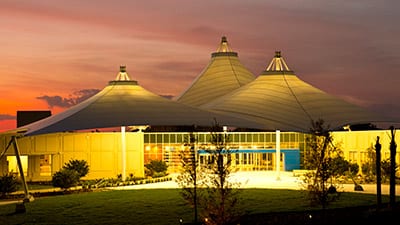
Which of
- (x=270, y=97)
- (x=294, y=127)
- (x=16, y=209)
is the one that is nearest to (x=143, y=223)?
(x=16, y=209)

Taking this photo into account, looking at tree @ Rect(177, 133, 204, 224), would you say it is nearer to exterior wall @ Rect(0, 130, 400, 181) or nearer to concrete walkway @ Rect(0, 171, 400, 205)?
concrete walkway @ Rect(0, 171, 400, 205)

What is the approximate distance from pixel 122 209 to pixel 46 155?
2687 cm

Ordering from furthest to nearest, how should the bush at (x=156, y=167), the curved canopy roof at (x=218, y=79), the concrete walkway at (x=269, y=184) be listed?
the curved canopy roof at (x=218, y=79)
the bush at (x=156, y=167)
the concrete walkway at (x=269, y=184)

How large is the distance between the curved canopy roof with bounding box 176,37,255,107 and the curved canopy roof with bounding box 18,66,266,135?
16.4 m

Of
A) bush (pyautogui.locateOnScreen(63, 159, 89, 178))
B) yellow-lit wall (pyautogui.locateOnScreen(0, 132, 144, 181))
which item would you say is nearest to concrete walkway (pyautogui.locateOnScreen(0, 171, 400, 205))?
bush (pyautogui.locateOnScreen(63, 159, 89, 178))

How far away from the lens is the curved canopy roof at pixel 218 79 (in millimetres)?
79062

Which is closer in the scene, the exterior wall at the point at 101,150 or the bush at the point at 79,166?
the bush at the point at 79,166

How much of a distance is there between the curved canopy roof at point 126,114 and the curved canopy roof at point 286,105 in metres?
2.51

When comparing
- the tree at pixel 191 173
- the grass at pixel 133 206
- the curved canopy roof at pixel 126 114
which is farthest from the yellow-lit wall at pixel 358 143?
the tree at pixel 191 173

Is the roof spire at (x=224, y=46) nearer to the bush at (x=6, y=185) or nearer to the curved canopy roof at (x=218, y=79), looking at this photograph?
the curved canopy roof at (x=218, y=79)

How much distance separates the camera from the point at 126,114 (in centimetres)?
5791

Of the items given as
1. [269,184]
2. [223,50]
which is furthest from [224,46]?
[269,184]

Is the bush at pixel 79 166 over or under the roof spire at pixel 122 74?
under

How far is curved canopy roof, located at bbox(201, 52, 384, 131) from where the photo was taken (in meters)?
60.2
